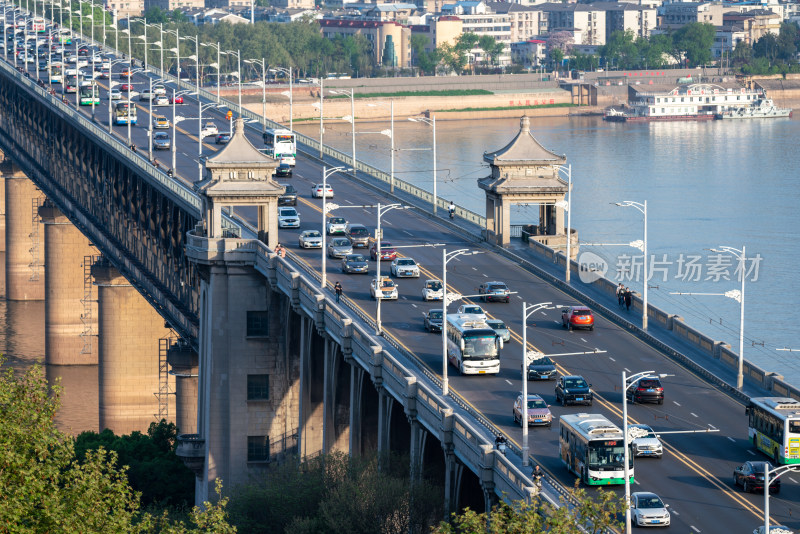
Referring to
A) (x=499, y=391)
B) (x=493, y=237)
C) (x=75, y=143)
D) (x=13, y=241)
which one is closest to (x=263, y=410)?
(x=493, y=237)

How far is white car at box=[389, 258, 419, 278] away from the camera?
77.1 meters

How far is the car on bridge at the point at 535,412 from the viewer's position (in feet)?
171

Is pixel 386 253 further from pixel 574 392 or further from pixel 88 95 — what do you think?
pixel 88 95

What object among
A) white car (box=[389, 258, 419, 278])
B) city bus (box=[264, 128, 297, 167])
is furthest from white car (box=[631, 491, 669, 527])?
city bus (box=[264, 128, 297, 167])

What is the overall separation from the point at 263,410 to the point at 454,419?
1111 inches

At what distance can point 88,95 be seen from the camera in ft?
484

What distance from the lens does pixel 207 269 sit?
255ft

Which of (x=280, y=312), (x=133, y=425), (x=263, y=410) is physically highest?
(x=280, y=312)

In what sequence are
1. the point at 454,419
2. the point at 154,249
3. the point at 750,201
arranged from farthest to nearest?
the point at 750,201 → the point at 154,249 → the point at 454,419

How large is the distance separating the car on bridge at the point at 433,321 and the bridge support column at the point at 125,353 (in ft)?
Answer: 153

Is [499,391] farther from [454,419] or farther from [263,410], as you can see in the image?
[263,410]

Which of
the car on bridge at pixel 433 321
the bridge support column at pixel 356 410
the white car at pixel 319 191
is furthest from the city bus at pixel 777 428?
the white car at pixel 319 191

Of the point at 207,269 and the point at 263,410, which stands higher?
the point at 207,269

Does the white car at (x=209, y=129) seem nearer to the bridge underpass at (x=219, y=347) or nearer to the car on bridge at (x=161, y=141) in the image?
the car on bridge at (x=161, y=141)
